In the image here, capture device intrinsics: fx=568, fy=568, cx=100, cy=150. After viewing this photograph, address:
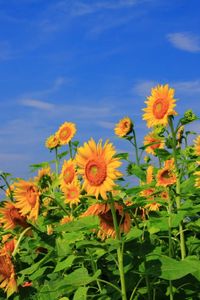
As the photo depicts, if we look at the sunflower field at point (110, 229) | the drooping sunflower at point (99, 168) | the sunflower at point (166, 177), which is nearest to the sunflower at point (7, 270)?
the sunflower field at point (110, 229)

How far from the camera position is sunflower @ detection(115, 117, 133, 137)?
683cm

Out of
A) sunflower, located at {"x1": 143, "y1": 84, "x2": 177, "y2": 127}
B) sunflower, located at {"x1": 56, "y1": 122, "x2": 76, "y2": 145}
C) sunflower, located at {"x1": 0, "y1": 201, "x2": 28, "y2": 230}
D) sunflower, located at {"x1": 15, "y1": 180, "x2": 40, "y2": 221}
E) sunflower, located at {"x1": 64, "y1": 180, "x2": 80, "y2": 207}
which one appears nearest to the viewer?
sunflower, located at {"x1": 15, "y1": 180, "x2": 40, "y2": 221}

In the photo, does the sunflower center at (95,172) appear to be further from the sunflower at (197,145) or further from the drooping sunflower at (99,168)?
the sunflower at (197,145)

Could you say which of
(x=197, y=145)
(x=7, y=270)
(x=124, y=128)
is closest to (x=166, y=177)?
(x=197, y=145)

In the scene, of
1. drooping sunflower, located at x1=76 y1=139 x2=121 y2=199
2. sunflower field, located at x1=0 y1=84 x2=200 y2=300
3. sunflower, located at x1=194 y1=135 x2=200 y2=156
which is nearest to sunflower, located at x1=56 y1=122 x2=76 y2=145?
sunflower field, located at x1=0 y1=84 x2=200 y2=300

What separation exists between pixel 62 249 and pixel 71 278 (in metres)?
0.33

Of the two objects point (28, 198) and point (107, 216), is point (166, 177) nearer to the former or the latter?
point (107, 216)

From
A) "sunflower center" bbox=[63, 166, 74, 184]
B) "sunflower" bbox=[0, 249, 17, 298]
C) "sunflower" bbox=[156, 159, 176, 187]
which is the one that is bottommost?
"sunflower" bbox=[0, 249, 17, 298]

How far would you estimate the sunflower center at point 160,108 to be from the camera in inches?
182

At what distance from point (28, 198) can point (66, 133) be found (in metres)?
3.39

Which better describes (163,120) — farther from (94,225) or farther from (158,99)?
(94,225)

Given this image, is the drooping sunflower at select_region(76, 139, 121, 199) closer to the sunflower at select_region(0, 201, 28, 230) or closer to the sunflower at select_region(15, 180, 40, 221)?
the sunflower at select_region(15, 180, 40, 221)

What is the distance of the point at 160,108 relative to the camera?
15.4ft

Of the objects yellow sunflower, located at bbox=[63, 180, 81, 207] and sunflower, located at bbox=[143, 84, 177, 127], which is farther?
sunflower, located at bbox=[143, 84, 177, 127]
